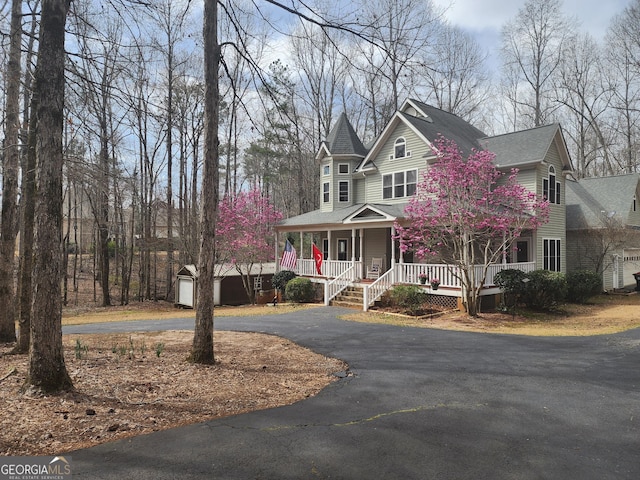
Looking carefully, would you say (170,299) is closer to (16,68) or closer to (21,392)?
(16,68)

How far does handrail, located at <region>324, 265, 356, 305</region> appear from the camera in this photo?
17.8 m

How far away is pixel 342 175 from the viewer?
2305cm

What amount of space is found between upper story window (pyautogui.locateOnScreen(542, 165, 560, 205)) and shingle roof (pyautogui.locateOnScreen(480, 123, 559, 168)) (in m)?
1.33

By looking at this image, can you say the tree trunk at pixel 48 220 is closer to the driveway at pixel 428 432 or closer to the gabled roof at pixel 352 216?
the driveway at pixel 428 432

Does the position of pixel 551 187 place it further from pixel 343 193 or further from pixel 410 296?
pixel 343 193

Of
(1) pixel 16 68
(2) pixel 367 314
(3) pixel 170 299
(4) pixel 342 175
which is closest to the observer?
(1) pixel 16 68

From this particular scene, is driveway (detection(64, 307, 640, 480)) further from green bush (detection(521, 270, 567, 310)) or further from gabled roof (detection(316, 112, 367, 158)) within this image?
gabled roof (detection(316, 112, 367, 158))

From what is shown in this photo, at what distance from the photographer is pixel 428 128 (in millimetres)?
19656

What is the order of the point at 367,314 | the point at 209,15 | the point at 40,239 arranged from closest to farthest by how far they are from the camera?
the point at 40,239 → the point at 209,15 → the point at 367,314

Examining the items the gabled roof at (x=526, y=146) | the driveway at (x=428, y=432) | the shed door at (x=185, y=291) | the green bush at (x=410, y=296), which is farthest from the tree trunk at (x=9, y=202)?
the gabled roof at (x=526, y=146)

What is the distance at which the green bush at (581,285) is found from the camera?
18.0 m

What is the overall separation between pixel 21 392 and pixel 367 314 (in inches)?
440

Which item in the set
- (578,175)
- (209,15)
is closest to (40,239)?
(209,15)

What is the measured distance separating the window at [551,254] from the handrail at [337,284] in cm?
886
